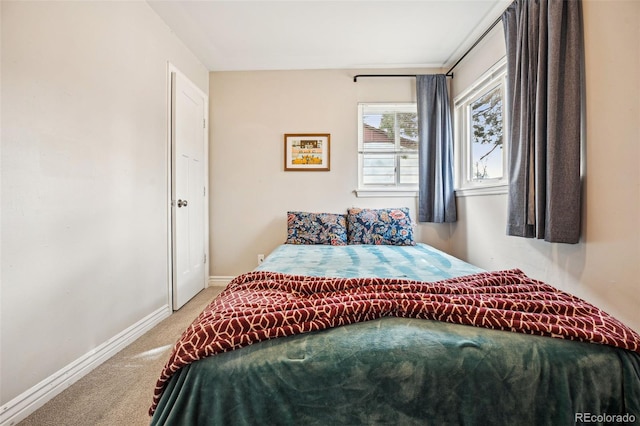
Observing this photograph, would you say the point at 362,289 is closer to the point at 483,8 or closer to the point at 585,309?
the point at 585,309

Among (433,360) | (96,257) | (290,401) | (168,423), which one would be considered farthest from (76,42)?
(433,360)

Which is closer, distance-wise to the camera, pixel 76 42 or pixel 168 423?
pixel 168 423

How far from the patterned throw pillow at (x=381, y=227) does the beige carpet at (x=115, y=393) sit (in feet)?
5.87

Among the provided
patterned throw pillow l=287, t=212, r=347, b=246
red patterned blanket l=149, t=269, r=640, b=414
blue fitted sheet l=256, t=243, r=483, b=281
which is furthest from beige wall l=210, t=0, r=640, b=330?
red patterned blanket l=149, t=269, r=640, b=414

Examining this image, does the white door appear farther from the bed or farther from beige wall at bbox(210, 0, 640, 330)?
the bed

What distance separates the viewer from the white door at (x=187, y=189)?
2.39 metres

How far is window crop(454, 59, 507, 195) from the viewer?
7.13ft

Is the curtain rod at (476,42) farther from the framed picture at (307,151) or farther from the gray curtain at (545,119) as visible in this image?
the framed picture at (307,151)

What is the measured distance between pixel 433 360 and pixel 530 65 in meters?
1.85

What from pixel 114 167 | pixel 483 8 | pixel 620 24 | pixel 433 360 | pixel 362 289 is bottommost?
pixel 433 360

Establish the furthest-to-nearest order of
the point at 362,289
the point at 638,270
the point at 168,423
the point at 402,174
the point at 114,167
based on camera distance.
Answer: the point at 402,174
the point at 114,167
the point at 638,270
the point at 362,289
the point at 168,423

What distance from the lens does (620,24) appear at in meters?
1.21

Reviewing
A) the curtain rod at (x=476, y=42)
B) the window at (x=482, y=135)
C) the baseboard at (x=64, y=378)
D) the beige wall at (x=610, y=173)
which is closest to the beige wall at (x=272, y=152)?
the curtain rod at (x=476, y=42)

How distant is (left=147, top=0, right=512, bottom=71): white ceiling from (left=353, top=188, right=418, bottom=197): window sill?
1.38 metres
